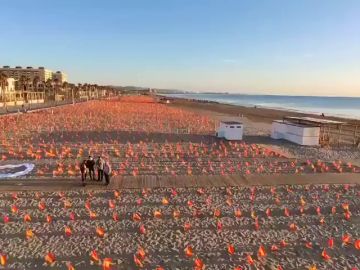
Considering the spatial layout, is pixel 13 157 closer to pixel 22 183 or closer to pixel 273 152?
pixel 22 183

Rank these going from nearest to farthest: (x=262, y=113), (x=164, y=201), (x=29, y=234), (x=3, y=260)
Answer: (x=3, y=260) < (x=29, y=234) < (x=164, y=201) < (x=262, y=113)

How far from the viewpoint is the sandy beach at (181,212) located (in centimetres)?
727

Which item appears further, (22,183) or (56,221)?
(22,183)

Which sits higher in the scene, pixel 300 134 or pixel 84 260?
pixel 300 134

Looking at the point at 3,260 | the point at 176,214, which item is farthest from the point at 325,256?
the point at 3,260

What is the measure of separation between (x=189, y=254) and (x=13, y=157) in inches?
488

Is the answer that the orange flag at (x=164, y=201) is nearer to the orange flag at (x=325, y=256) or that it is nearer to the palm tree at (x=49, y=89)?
the orange flag at (x=325, y=256)

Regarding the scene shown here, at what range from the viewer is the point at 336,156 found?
61.4ft

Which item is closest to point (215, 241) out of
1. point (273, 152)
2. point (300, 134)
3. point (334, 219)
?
point (334, 219)

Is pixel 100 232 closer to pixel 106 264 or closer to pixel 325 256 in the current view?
pixel 106 264

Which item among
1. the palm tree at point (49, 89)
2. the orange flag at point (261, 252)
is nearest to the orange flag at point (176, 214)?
the orange flag at point (261, 252)

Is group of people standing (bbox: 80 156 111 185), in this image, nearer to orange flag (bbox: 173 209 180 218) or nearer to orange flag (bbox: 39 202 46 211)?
orange flag (bbox: 39 202 46 211)

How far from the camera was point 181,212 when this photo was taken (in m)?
9.69

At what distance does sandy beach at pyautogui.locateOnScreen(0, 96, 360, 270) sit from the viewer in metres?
7.27
